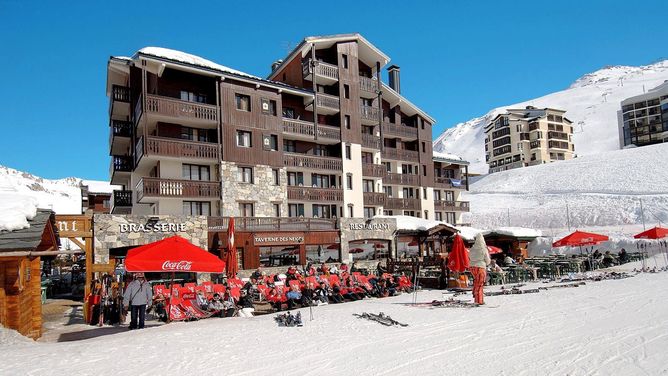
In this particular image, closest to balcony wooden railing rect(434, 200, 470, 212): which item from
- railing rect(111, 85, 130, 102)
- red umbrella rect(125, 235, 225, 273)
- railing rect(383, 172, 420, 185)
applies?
railing rect(383, 172, 420, 185)

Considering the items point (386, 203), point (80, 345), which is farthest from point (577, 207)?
point (80, 345)

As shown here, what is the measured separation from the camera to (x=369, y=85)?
3516cm

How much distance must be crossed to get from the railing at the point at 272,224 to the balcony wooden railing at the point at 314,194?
247cm

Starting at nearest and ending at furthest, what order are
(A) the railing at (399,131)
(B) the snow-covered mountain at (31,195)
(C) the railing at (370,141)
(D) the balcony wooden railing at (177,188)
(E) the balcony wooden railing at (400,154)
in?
(B) the snow-covered mountain at (31,195) → (D) the balcony wooden railing at (177,188) → (C) the railing at (370,141) → (A) the railing at (399,131) → (E) the balcony wooden railing at (400,154)

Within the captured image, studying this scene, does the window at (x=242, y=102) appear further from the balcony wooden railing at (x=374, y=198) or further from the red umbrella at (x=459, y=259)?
the red umbrella at (x=459, y=259)

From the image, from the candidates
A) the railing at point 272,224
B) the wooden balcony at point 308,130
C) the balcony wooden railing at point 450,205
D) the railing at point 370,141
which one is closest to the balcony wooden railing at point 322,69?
the wooden balcony at point 308,130

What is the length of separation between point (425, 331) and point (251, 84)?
68.0 ft

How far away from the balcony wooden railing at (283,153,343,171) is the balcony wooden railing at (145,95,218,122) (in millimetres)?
5042

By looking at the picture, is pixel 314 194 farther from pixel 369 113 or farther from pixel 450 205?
pixel 450 205

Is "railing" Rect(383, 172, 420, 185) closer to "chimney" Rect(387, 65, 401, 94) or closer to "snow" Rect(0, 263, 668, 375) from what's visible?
"chimney" Rect(387, 65, 401, 94)

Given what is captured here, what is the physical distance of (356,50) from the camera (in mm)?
34125

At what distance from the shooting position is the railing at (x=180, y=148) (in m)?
23.7

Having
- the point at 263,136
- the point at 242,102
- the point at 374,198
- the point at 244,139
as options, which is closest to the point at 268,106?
the point at 242,102

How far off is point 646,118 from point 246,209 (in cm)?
10696
